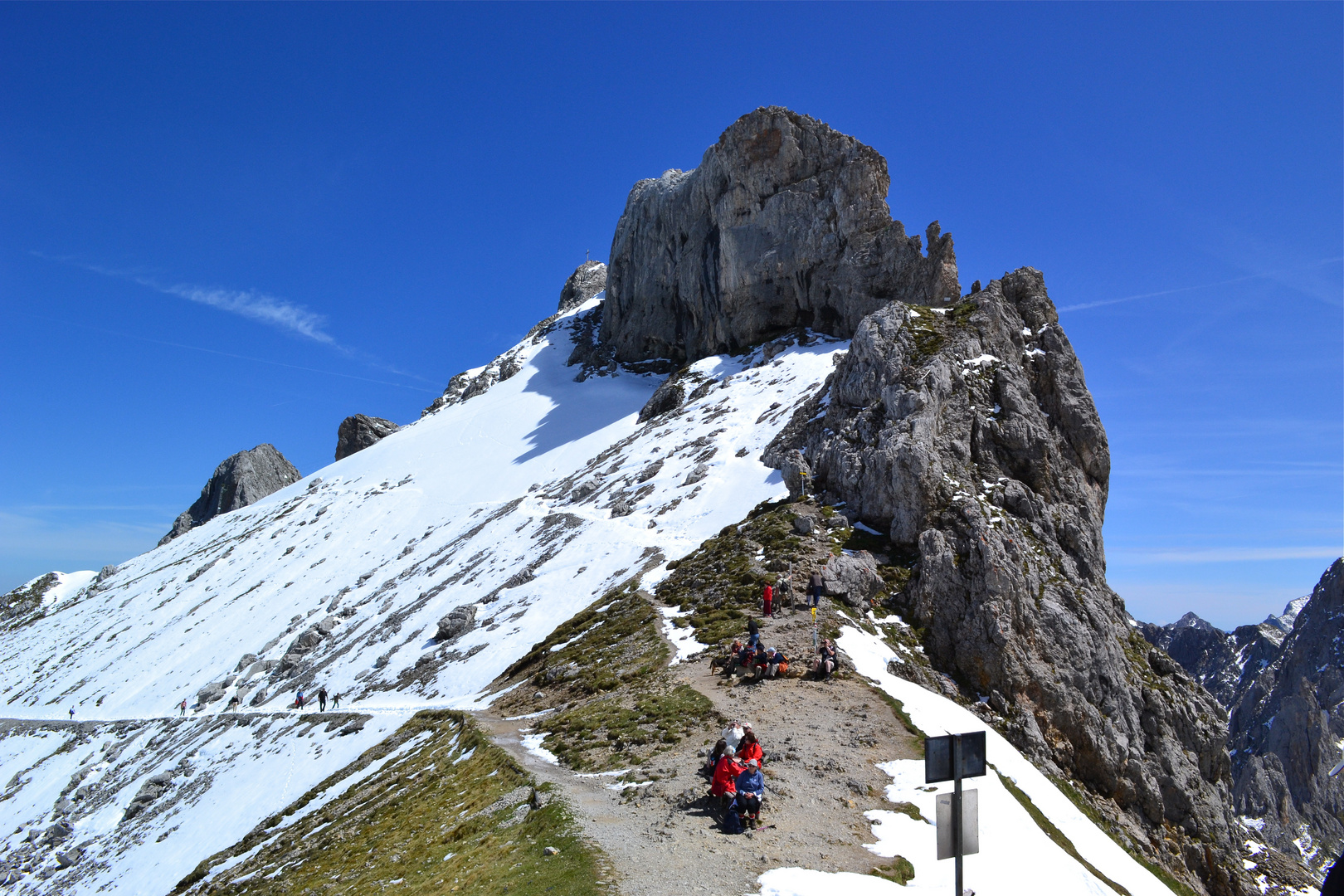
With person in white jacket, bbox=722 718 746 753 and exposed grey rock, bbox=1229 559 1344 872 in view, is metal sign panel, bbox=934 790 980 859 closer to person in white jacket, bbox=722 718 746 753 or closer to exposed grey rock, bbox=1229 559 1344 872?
person in white jacket, bbox=722 718 746 753

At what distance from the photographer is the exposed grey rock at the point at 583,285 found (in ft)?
492

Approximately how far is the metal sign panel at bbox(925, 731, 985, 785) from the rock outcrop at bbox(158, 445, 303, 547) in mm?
138891

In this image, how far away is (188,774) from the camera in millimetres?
41375

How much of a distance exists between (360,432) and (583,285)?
5289cm

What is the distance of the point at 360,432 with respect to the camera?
12231cm

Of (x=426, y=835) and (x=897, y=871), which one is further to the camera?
(x=426, y=835)

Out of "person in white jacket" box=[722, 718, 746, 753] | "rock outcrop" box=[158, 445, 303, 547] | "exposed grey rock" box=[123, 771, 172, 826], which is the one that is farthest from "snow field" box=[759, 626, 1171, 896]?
"rock outcrop" box=[158, 445, 303, 547]

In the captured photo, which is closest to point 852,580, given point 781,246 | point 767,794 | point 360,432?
point 767,794

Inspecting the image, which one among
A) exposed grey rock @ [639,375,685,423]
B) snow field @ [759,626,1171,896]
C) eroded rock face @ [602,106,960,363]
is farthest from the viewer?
exposed grey rock @ [639,375,685,423]

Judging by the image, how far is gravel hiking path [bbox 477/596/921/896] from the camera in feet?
42.6

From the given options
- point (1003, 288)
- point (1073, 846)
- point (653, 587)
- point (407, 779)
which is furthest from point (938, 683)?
point (1003, 288)

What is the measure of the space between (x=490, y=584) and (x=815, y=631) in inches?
1125

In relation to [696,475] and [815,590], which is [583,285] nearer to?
[696,475]

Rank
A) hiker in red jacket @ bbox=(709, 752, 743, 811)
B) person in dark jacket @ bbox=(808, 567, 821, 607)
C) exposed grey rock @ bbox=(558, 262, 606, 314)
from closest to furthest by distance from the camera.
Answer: hiker in red jacket @ bbox=(709, 752, 743, 811) < person in dark jacket @ bbox=(808, 567, 821, 607) < exposed grey rock @ bbox=(558, 262, 606, 314)
